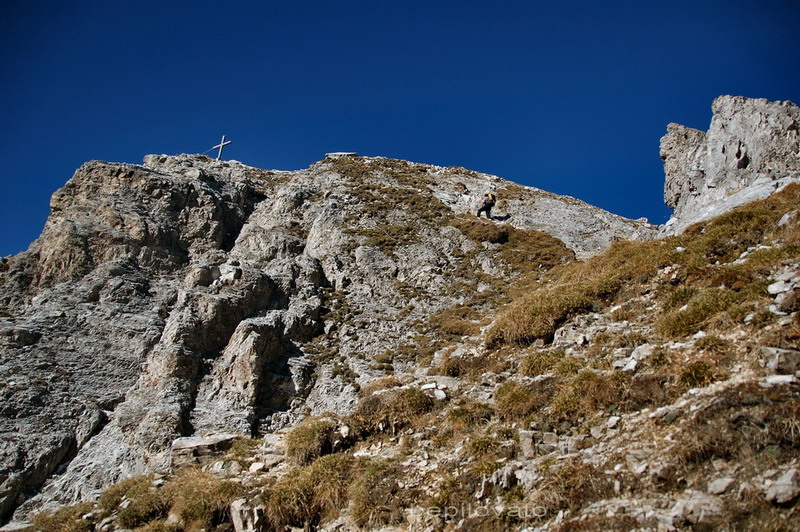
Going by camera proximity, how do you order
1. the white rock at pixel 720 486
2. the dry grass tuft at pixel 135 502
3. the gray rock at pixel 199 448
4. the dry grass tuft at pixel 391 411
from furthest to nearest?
the gray rock at pixel 199 448
the dry grass tuft at pixel 391 411
the dry grass tuft at pixel 135 502
the white rock at pixel 720 486

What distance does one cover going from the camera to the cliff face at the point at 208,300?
2289cm

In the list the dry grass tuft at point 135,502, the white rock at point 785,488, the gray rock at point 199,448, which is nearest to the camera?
the white rock at point 785,488

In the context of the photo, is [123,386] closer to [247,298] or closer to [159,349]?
[159,349]

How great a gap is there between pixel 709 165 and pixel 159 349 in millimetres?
33167

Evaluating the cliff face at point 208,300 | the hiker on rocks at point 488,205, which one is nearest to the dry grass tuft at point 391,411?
the cliff face at point 208,300

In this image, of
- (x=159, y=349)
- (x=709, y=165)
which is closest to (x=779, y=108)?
(x=709, y=165)

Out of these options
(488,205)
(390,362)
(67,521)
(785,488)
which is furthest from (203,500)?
(488,205)

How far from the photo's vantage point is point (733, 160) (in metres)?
25.7

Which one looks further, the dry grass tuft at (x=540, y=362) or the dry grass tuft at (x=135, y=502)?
the dry grass tuft at (x=540, y=362)

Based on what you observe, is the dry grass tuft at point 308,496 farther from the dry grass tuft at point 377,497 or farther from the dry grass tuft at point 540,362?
the dry grass tuft at point 540,362

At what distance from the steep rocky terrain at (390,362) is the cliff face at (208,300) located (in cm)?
16

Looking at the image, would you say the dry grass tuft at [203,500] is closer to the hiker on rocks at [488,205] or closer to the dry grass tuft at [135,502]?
the dry grass tuft at [135,502]

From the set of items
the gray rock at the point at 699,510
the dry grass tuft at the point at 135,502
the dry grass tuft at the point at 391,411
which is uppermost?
the dry grass tuft at the point at 391,411

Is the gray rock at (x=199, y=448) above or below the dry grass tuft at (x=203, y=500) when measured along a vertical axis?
above
